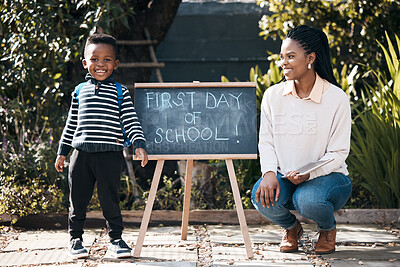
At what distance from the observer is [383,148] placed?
4969 millimetres

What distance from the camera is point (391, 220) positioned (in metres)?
4.89

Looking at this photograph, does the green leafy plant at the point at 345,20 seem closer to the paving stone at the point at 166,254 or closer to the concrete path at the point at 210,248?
the concrete path at the point at 210,248

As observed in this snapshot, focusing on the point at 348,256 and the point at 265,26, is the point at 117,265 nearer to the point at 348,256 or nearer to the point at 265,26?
the point at 348,256

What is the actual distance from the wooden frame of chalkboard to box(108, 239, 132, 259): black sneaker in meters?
0.61

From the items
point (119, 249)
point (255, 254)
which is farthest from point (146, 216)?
point (255, 254)

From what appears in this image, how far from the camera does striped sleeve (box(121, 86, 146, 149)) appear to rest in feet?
12.8

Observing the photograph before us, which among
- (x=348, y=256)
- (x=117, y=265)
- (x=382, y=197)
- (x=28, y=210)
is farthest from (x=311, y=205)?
(x=28, y=210)

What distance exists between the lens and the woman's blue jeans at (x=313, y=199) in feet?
12.1

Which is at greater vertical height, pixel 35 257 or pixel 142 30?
pixel 142 30

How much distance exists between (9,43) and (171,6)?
5.50 feet

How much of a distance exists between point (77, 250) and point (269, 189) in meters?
1.29

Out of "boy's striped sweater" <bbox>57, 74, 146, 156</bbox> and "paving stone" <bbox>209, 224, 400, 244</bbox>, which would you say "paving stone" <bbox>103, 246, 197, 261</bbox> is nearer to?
"paving stone" <bbox>209, 224, 400, 244</bbox>

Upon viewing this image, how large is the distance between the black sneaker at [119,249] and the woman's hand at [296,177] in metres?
1.11

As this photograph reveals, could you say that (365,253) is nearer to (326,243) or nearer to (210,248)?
(326,243)
